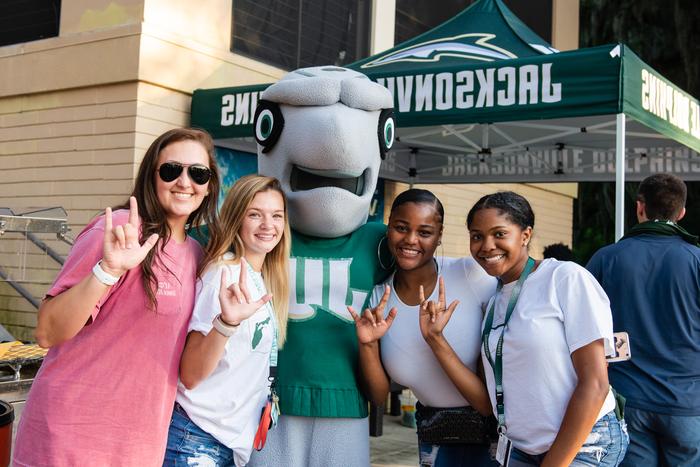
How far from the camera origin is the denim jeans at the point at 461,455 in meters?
2.92

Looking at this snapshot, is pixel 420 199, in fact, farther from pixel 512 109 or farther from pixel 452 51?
pixel 452 51

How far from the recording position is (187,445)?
239cm

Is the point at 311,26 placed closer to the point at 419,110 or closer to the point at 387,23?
the point at 387,23

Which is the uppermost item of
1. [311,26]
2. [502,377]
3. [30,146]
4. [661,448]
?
[311,26]

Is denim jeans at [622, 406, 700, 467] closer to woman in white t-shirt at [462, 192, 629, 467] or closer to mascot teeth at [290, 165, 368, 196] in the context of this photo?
woman in white t-shirt at [462, 192, 629, 467]

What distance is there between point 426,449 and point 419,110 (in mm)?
3057

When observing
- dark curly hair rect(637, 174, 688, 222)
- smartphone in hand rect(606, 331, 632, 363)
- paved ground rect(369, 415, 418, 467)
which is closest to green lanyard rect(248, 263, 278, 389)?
smartphone in hand rect(606, 331, 632, 363)

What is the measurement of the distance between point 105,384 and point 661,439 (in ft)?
8.39

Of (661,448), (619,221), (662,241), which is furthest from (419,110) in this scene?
(661,448)

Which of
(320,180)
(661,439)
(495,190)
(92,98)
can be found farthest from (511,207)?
(495,190)

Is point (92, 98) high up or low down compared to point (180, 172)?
up

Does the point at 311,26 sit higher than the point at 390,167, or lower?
higher

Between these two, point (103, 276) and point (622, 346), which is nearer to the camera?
point (103, 276)

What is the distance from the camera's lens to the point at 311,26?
8.09 m
